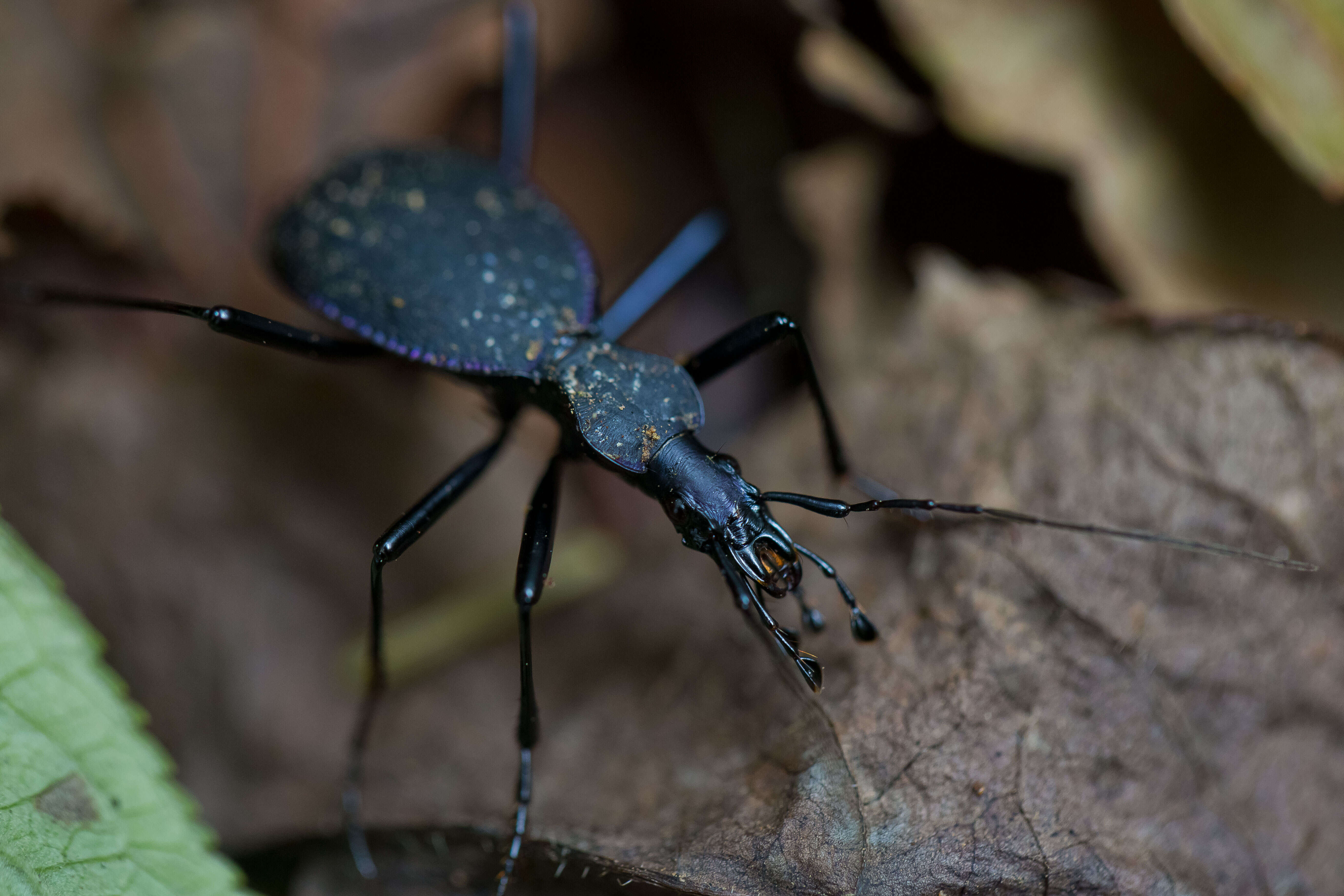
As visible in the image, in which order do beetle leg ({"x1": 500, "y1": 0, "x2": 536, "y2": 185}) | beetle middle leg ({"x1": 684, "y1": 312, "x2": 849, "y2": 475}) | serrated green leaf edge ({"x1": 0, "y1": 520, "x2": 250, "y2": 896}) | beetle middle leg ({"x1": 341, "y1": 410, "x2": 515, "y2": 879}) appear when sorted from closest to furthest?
serrated green leaf edge ({"x1": 0, "y1": 520, "x2": 250, "y2": 896}) < beetle middle leg ({"x1": 341, "y1": 410, "x2": 515, "y2": 879}) < beetle middle leg ({"x1": 684, "y1": 312, "x2": 849, "y2": 475}) < beetle leg ({"x1": 500, "y1": 0, "x2": 536, "y2": 185})

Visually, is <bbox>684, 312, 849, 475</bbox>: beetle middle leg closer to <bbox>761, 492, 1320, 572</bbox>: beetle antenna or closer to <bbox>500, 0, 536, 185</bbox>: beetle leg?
<bbox>761, 492, 1320, 572</bbox>: beetle antenna

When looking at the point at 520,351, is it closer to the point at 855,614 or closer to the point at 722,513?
the point at 722,513

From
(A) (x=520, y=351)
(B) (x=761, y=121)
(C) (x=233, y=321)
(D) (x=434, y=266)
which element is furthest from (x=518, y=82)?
(C) (x=233, y=321)

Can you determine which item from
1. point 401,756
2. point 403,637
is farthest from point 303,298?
point 401,756

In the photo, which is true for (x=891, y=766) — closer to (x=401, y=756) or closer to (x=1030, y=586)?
(x=1030, y=586)

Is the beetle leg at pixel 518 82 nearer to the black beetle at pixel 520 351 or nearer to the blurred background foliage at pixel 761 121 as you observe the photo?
the blurred background foliage at pixel 761 121

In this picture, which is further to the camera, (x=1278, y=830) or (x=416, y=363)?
(x=416, y=363)

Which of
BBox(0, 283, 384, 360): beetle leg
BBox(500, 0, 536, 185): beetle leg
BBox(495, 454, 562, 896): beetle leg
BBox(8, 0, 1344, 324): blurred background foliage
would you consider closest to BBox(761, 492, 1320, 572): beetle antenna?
BBox(495, 454, 562, 896): beetle leg
